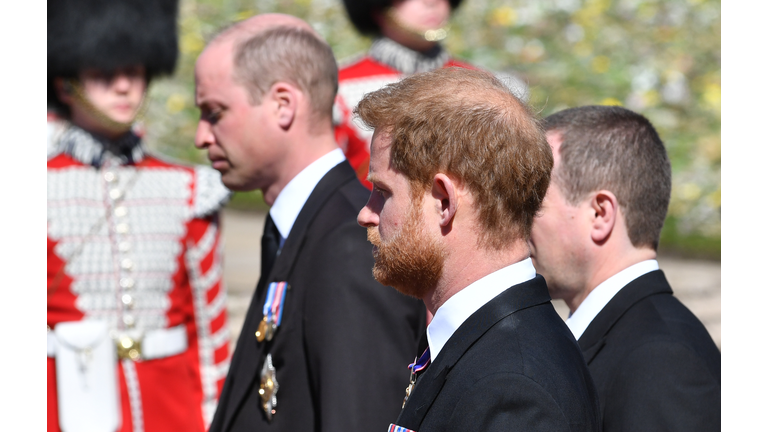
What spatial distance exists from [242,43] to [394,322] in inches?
42.5

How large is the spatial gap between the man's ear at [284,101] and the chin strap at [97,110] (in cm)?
151

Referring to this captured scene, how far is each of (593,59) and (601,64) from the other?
17cm

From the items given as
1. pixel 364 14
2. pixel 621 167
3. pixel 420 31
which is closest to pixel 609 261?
pixel 621 167

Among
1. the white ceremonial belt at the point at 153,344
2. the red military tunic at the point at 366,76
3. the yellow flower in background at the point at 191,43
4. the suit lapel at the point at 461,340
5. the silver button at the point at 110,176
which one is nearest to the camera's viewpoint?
the suit lapel at the point at 461,340

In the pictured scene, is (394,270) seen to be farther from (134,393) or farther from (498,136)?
(134,393)

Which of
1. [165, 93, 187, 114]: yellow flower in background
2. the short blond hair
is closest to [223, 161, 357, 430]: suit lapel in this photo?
the short blond hair

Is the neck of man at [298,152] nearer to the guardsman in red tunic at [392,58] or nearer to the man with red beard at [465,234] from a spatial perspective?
the man with red beard at [465,234]

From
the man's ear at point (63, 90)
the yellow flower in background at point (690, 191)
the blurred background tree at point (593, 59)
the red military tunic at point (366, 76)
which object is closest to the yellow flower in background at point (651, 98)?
the blurred background tree at point (593, 59)

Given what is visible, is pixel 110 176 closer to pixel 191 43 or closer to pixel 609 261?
pixel 609 261

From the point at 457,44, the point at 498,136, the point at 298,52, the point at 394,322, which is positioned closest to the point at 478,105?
the point at 498,136

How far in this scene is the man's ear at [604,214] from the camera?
7.81 feet

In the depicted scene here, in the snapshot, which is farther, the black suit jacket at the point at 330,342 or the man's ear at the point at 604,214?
the man's ear at the point at 604,214

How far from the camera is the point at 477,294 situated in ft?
5.26

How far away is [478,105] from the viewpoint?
160 cm
